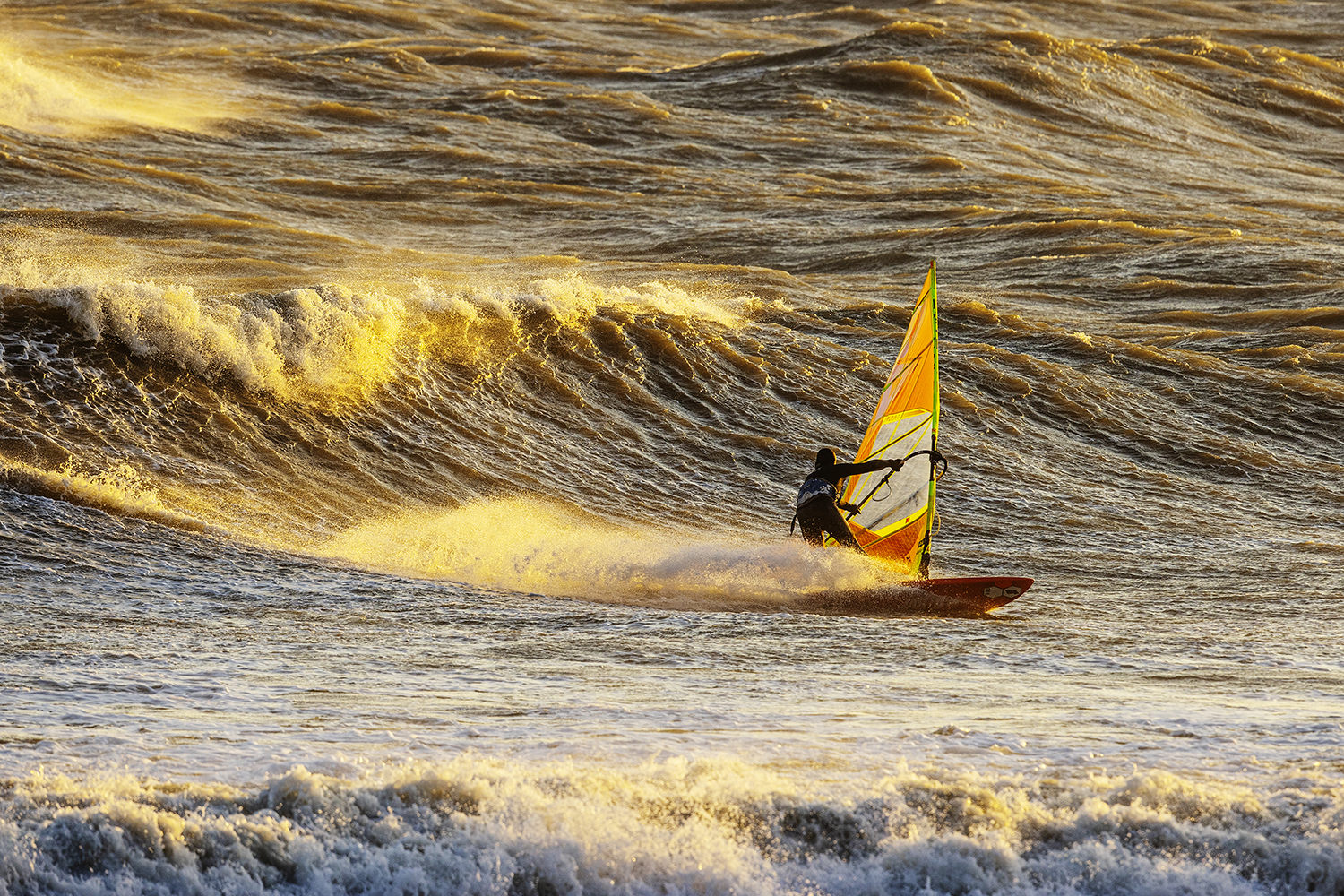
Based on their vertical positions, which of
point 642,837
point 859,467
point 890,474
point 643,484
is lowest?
point 643,484

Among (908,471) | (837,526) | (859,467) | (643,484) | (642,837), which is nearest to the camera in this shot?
(642,837)

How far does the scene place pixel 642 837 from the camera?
5.07 meters

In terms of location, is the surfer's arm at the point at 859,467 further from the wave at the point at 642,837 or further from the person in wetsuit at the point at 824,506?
the wave at the point at 642,837

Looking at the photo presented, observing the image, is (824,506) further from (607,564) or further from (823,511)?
(607,564)

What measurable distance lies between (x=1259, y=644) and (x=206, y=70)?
31.1 m

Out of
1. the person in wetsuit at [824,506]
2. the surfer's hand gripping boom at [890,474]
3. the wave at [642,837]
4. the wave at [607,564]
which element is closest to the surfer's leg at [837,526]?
the person in wetsuit at [824,506]

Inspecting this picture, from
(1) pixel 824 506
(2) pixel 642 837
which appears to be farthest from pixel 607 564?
(2) pixel 642 837

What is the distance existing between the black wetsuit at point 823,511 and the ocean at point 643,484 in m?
0.21

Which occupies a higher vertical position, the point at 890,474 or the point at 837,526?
the point at 890,474

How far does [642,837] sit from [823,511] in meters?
5.04

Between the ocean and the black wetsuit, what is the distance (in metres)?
0.21

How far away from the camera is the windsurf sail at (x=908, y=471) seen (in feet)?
33.8

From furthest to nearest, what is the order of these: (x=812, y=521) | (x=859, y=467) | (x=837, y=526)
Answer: (x=812, y=521) < (x=837, y=526) < (x=859, y=467)

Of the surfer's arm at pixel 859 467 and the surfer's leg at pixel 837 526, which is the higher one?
the surfer's arm at pixel 859 467
